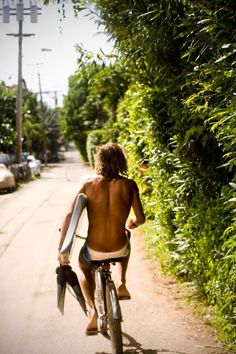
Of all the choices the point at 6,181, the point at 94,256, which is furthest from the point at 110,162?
the point at 6,181

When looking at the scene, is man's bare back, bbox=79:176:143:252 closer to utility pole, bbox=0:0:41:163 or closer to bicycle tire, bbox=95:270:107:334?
bicycle tire, bbox=95:270:107:334

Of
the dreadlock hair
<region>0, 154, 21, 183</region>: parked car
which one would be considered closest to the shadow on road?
the dreadlock hair

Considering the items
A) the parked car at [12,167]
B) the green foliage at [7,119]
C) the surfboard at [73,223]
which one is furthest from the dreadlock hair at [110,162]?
the green foliage at [7,119]

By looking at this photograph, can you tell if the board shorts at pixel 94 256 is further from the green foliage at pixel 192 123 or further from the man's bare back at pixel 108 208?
the green foliage at pixel 192 123

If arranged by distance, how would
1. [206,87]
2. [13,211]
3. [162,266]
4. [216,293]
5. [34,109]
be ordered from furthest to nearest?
[34,109], [13,211], [162,266], [216,293], [206,87]

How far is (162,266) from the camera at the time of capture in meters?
6.75

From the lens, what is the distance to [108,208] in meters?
4.07

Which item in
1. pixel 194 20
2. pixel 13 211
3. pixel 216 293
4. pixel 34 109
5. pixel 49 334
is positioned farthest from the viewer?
pixel 34 109

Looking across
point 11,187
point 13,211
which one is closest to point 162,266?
point 13,211

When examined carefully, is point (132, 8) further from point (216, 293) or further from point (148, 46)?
point (216, 293)

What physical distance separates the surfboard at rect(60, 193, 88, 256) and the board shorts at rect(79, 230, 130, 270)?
403mm

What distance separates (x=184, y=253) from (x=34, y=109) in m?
66.2

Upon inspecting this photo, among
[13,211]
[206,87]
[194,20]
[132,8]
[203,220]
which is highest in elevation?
[132,8]

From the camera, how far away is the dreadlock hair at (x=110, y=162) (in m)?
4.06
